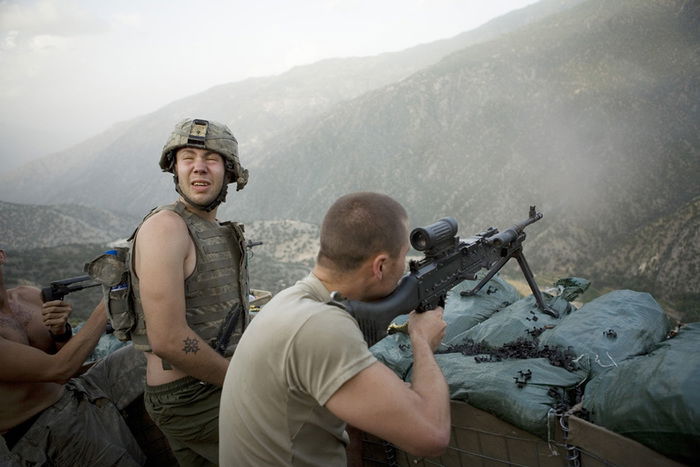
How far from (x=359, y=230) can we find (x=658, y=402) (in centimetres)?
140

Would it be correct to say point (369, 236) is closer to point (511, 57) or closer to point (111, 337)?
point (111, 337)

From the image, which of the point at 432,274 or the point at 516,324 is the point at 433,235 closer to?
the point at 432,274

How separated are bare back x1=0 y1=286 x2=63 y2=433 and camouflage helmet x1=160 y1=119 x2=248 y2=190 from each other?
1418 mm

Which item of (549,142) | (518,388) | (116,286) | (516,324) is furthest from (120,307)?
(549,142)

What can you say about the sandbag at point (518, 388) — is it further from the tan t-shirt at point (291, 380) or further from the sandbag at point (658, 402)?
the tan t-shirt at point (291, 380)

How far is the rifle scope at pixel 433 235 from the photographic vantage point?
2.46 m

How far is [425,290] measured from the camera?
91.8 inches

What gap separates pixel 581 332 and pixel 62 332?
3.76 metres

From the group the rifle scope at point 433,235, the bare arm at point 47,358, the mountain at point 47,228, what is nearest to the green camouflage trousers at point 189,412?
the bare arm at point 47,358

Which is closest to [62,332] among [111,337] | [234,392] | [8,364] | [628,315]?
[8,364]

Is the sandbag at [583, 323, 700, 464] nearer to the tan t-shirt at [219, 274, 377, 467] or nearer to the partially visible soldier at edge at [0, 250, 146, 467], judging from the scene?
the tan t-shirt at [219, 274, 377, 467]

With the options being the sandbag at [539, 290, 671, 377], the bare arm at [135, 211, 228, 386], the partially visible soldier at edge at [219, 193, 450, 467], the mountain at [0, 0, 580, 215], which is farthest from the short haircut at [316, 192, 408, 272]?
the mountain at [0, 0, 580, 215]

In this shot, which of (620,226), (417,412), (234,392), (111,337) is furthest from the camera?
(620,226)

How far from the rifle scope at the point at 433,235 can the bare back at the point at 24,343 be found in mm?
2386
